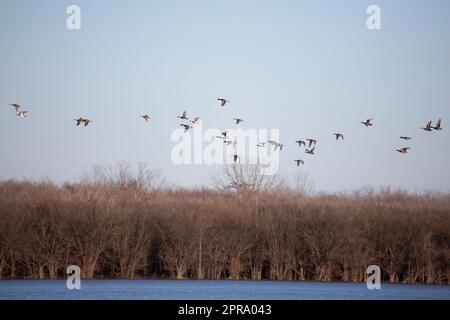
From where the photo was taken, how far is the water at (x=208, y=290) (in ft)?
125

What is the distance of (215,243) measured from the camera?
44.5 meters

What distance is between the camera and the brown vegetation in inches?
1695

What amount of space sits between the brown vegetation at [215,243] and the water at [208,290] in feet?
3.78

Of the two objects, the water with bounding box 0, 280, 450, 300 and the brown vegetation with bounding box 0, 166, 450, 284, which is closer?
the water with bounding box 0, 280, 450, 300

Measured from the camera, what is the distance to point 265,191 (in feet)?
241

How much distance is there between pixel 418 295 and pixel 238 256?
29.7 ft

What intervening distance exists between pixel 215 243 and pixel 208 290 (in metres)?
4.31

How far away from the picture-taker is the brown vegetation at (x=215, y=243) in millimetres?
43062

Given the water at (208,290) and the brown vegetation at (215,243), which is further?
the brown vegetation at (215,243)

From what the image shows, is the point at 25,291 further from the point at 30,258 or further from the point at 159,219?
the point at 159,219

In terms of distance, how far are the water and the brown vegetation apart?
1.15 meters

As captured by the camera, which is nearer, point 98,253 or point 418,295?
point 418,295

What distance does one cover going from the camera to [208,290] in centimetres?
4053

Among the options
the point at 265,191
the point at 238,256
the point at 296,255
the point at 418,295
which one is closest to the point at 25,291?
the point at 238,256
